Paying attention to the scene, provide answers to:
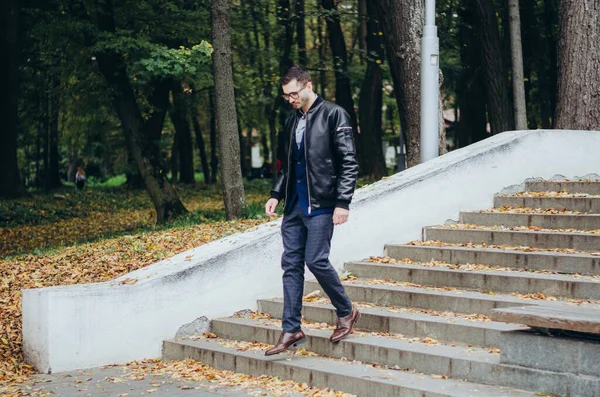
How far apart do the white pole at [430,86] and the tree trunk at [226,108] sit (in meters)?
3.67

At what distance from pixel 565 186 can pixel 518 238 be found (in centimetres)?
174

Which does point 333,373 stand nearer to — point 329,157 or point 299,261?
point 299,261

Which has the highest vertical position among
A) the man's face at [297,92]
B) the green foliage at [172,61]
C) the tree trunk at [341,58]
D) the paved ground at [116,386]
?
the tree trunk at [341,58]

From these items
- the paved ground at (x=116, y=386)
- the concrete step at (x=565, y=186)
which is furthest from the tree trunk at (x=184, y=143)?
the paved ground at (x=116, y=386)

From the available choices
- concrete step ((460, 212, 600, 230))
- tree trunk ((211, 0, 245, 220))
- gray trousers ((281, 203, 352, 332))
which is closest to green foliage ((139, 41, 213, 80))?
tree trunk ((211, 0, 245, 220))

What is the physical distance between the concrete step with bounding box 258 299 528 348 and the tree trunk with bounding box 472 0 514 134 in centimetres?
1303

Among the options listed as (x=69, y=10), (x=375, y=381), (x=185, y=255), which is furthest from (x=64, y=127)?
(x=375, y=381)

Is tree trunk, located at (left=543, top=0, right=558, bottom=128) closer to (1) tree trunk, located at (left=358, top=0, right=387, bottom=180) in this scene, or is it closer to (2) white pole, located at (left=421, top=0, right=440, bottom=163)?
(1) tree trunk, located at (left=358, top=0, right=387, bottom=180)

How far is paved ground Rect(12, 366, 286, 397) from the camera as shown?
6.33 meters

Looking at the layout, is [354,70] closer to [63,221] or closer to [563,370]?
[63,221]

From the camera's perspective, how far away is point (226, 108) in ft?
43.3

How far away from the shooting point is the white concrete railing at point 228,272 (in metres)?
7.38

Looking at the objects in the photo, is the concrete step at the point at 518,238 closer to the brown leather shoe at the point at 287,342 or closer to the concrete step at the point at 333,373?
the concrete step at the point at 333,373

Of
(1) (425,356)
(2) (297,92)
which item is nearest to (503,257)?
(1) (425,356)
